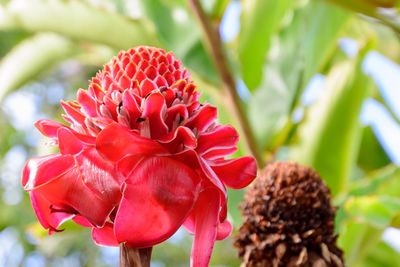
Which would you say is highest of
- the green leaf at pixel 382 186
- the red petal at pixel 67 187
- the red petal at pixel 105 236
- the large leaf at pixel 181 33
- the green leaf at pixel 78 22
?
the red petal at pixel 67 187

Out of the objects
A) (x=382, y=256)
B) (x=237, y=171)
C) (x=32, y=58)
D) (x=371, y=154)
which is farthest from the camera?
(x=371, y=154)

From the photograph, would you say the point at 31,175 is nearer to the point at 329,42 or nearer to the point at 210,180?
the point at 210,180

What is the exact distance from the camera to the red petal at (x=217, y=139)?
30.6 inches

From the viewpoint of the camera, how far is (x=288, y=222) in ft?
3.23

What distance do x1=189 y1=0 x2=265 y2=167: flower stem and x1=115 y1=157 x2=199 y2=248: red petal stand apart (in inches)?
36.6

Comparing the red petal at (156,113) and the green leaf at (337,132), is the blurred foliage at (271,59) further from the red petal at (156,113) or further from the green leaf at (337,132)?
the red petal at (156,113)

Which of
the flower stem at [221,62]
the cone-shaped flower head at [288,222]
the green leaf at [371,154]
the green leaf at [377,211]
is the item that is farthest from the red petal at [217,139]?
the green leaf at [371,154]

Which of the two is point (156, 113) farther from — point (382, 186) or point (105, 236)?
point (382, 186)

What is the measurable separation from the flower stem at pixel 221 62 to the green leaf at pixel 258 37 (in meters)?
0.04

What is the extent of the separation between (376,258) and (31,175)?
121 centimetres

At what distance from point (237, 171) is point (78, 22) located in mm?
1082

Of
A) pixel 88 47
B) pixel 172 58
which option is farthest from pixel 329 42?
pixel 172 58

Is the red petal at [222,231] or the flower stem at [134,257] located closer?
the flower stem at [134,257]

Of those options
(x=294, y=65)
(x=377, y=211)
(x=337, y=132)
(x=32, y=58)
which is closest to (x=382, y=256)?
(x=337, y=132)
